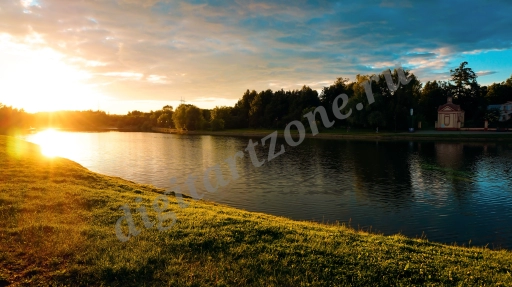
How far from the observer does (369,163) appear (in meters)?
32.7

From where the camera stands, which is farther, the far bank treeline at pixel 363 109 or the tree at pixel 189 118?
the tree at pixel 189 118

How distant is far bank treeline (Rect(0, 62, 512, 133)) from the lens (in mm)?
71500

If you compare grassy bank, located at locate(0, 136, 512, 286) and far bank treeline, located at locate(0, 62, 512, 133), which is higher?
far bank treeline, located at locate(0, 62, 512, 133)

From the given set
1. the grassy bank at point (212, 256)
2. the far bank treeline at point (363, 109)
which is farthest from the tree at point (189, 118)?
the grassy bank at point (212, 256)

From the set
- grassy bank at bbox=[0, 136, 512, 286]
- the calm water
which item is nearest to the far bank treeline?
the calm water

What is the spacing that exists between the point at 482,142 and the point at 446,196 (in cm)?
4256

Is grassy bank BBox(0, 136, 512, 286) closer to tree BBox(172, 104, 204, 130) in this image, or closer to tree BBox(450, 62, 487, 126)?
tree BBox(450, 62, 487, 126)

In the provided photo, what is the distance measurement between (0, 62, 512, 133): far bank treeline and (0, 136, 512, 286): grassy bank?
212 feet

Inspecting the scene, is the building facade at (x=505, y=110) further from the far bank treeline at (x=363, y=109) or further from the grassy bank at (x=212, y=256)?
the grassy bank at (x=212, y=256)

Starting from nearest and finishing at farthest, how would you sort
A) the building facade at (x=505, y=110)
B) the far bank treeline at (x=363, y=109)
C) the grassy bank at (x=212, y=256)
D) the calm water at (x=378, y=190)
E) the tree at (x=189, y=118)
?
the grassy bank at (x=212, y=256), the calm water at (x=378, y=190), the far bank treeline at (x=363, y=109), the building facade at (x=505, y=110), the tree at (x=189, y=118)

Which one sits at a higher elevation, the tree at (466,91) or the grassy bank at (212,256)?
the tree at (466,91)

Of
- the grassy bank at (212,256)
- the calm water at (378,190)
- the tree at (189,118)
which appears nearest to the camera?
the grassy bank at (212,256)

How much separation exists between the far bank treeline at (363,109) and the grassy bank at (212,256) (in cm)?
6475

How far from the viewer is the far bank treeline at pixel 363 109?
235ft
